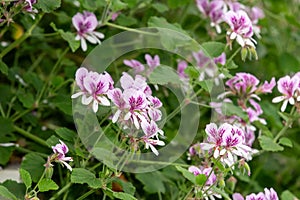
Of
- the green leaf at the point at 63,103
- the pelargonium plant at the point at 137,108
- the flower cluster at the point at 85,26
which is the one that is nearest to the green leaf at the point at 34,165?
the pelargonium plant at the point at 137,108

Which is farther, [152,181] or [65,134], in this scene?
[152,181]

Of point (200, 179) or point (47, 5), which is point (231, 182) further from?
point (47, 5)

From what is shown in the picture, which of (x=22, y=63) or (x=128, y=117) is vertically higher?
(x=128, y=117)

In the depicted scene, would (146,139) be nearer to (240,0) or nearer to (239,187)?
(239,187)

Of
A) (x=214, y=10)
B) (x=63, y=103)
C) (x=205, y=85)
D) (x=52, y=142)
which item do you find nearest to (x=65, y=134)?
(x=52, y=142)

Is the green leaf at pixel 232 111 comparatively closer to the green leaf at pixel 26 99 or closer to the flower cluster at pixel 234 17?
the flower cluster at pixel 234 17

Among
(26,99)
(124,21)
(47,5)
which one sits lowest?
(26,99)

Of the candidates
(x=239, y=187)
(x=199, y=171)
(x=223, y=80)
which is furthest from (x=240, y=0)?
(x=199, y=171)
